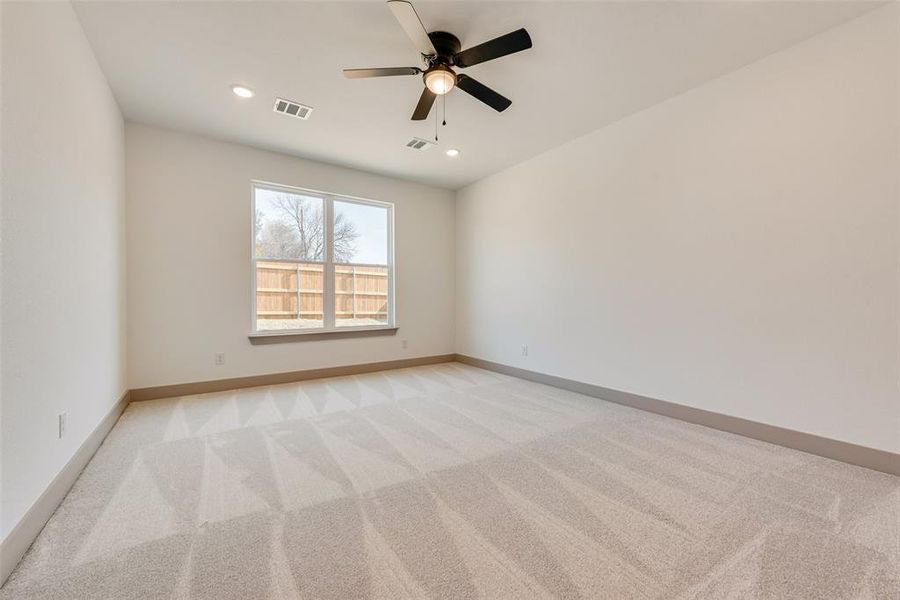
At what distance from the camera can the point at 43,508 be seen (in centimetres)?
162

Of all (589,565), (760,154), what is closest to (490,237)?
(760,154)

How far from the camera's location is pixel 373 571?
53.2 inches

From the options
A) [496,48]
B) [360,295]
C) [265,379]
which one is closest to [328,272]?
[360,295]

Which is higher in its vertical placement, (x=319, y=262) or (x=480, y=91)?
(x=480, y=91)

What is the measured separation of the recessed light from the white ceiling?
0.07 metres

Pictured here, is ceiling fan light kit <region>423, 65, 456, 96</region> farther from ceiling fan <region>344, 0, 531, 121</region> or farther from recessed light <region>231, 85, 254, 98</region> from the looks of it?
recessed light <region>231, 85, 254, 98</region>

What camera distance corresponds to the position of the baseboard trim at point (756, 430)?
84.7 inches

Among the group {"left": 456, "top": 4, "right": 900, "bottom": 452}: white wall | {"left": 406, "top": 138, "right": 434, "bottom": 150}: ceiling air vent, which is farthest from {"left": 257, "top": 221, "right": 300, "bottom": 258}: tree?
{"left": 456, "top": 4, "right": 900, "bottom": 452}: white wall

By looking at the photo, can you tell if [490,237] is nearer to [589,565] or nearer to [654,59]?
[654,59]

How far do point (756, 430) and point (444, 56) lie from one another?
11.4 ft

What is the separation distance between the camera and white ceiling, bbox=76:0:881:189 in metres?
2.17

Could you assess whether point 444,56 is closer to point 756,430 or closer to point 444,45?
point 444,45

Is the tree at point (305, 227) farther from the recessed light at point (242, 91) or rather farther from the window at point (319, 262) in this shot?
the recessed light at point (242, 91)

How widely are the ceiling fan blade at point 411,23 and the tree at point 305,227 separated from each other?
2.95 m
